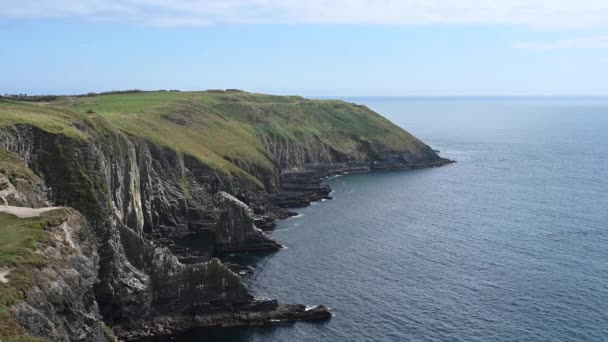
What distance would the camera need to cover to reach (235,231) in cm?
10669

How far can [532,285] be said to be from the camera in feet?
282

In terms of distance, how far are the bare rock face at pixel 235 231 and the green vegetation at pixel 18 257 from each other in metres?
45.2

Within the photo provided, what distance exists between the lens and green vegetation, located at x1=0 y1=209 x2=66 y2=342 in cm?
4078

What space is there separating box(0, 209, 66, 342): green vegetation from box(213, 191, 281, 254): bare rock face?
45.2 meters

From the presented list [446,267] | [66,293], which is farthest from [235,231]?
[66,293]

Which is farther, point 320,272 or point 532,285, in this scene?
point 320,272

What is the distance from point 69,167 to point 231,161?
7606 cm

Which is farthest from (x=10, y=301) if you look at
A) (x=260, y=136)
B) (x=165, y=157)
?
(x=260, y=136)

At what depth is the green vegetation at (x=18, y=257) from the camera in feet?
134

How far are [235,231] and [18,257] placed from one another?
58859 mm

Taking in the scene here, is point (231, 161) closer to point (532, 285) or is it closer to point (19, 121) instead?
point (19, 121)

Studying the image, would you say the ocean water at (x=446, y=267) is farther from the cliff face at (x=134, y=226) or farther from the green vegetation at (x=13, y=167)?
the green vegetation at (x=13, y=167)

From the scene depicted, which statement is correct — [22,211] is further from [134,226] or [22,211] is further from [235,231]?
[235,231]

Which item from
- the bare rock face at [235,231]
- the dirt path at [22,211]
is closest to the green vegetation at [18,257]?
the dirt path at [22,211]
